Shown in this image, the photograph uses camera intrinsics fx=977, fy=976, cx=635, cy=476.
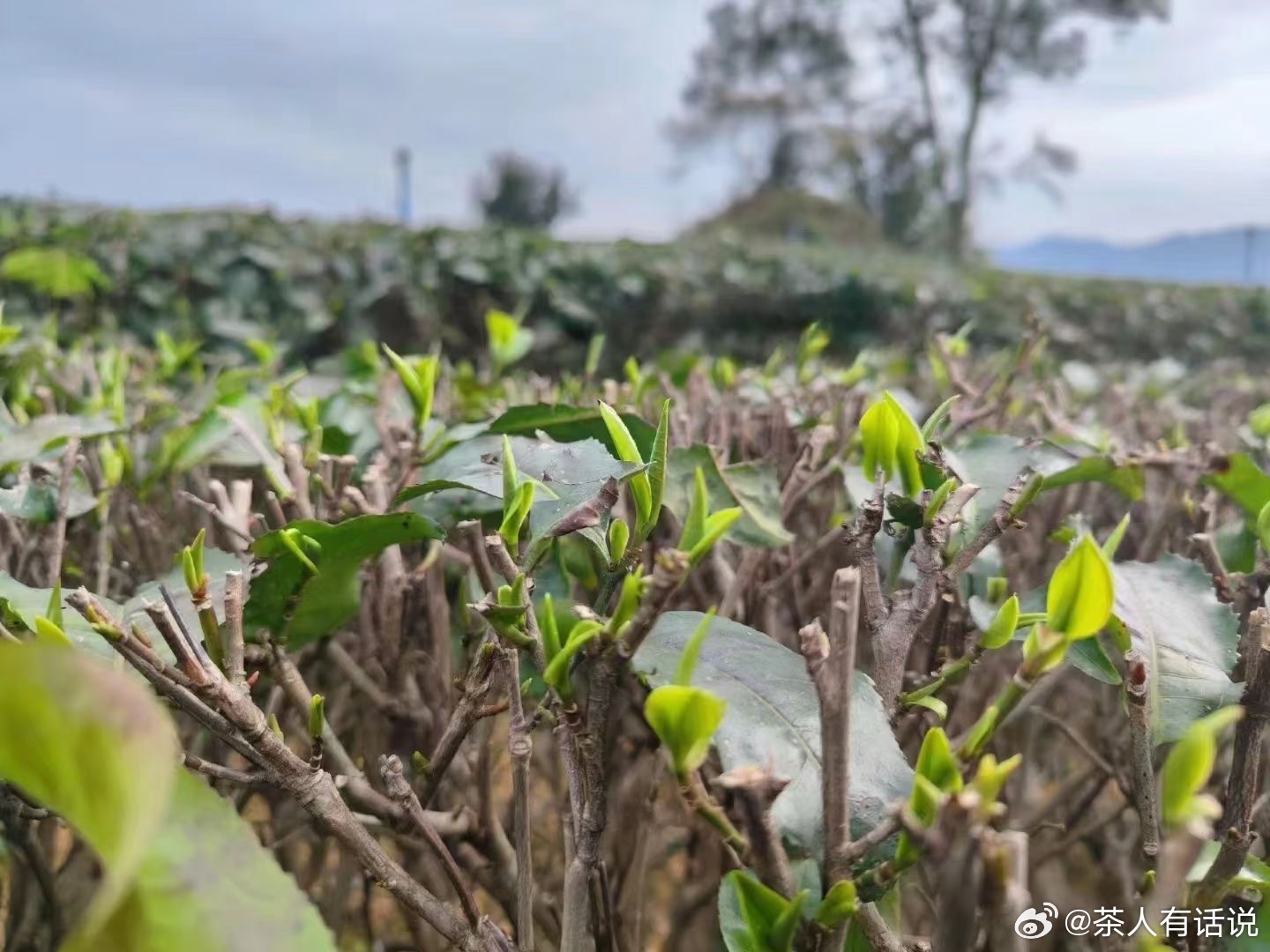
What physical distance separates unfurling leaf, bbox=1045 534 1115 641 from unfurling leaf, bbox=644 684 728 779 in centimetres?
15

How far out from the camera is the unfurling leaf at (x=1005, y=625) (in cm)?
46

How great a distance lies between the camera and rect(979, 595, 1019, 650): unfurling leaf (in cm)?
46

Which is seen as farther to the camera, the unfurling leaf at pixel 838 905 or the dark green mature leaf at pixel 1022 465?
the dark green mature leaf at pixel 1022 465

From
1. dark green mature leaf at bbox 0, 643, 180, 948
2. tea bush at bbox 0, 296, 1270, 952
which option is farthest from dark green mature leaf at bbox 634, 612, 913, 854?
dark green mature leaf at bbox 0, 643, 180, 948

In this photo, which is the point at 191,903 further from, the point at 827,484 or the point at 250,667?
the point at 827,484

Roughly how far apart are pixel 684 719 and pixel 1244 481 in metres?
0.57

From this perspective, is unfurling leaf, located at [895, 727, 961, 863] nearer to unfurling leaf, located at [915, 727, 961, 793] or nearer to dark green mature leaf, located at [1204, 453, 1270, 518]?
unfurling leaf, located at [915, 727, 961, 793]

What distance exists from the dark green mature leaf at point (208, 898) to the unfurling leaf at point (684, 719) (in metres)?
0.14

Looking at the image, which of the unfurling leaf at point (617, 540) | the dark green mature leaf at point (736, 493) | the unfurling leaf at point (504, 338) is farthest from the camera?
the unfurling leaf at point (504, 338)

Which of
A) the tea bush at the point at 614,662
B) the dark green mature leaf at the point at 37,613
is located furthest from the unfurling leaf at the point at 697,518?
the dark green mature leaf at the point at 37,613

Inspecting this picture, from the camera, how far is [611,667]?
44 cm

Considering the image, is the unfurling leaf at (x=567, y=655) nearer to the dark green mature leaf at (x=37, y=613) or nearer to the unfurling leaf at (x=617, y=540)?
the unfurling leaf at (x=617, y=540)

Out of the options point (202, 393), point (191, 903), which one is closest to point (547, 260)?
point (202, 393)

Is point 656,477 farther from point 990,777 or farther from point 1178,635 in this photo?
point 1178,635
